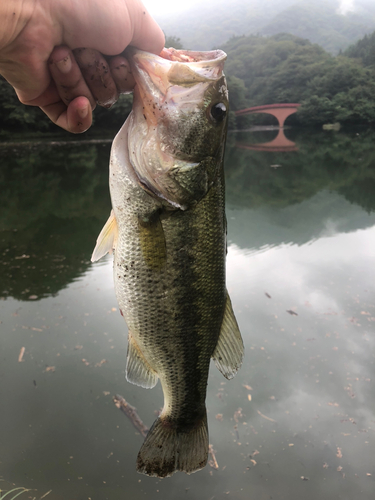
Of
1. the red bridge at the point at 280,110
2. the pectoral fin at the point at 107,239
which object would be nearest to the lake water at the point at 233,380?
the pectoral fin at the point at 107,239

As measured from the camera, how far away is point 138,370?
6.64 feet

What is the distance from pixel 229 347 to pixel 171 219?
2.80ft

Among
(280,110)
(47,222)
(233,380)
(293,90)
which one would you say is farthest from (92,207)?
(293,90)

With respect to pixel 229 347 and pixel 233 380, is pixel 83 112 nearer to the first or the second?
pixel 229 347

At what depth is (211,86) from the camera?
1.63 m

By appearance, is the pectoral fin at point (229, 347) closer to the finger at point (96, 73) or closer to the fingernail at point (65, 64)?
the finger at point (96, 73)

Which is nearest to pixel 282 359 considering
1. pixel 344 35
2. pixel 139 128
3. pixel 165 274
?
pixel 165 274

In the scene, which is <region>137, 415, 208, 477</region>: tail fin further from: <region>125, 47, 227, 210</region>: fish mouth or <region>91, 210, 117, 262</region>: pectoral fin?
<region>125, 47, 227, 210</region>: fish mouth

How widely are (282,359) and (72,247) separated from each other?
5.24 meters

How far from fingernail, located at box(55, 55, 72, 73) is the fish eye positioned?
28.2 inches

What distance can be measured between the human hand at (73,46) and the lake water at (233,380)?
3.08m

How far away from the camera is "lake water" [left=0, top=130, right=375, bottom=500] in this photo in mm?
3182

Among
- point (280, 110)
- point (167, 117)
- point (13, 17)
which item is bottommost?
point (280, 110)

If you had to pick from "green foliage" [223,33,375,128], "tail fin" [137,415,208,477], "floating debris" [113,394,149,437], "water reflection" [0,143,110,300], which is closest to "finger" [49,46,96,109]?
"tail fin" [137,415,208,477]
